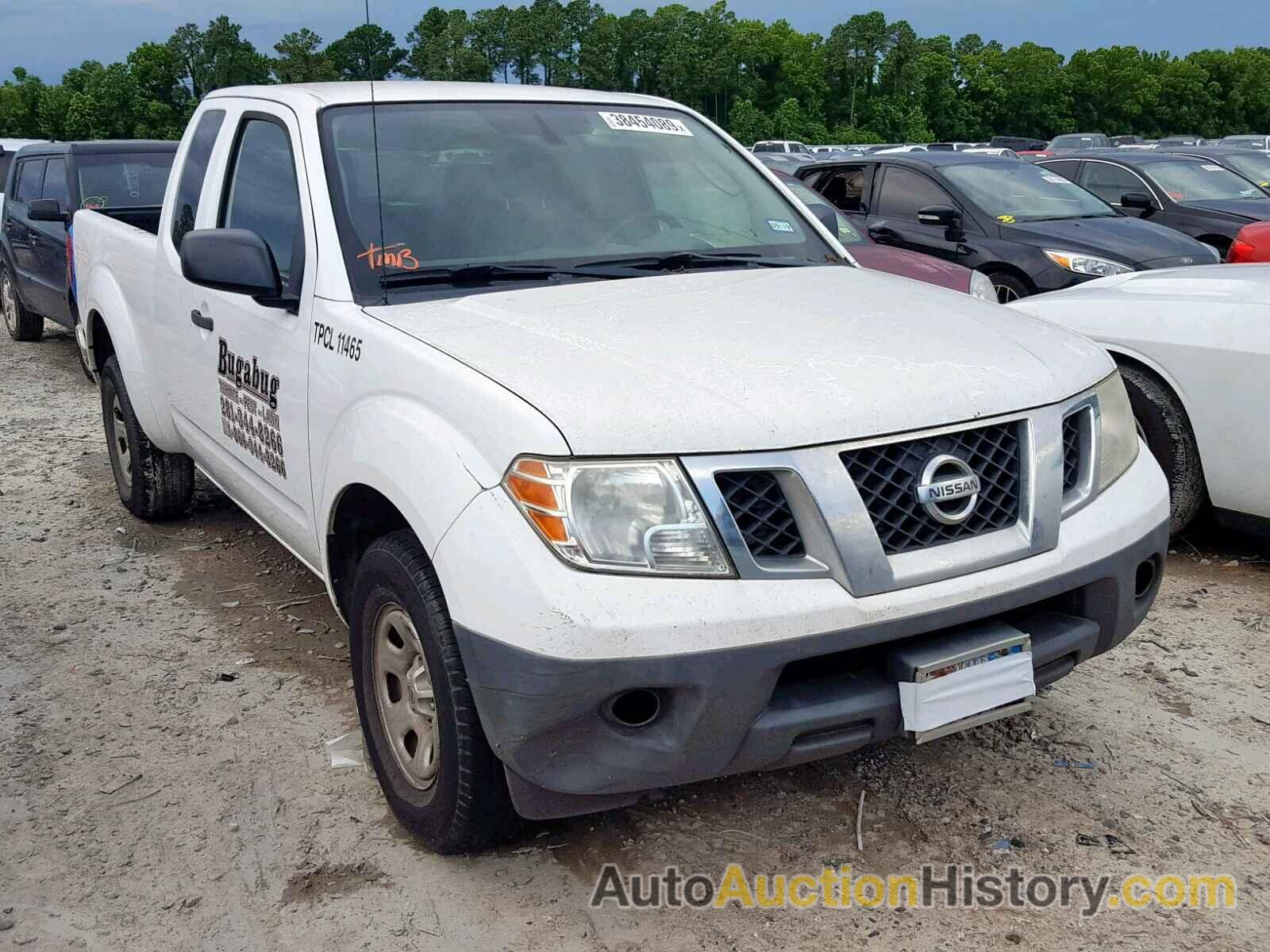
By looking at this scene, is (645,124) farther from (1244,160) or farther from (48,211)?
(1244,160)

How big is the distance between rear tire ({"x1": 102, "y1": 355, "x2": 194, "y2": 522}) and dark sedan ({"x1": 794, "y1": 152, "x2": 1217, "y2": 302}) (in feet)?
17.5

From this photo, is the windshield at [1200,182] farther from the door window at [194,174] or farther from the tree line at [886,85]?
the tree line at [886,85]

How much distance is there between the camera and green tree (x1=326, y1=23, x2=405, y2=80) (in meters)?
3.63

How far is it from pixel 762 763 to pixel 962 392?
2.87ft

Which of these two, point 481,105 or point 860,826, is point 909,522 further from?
point 481,105

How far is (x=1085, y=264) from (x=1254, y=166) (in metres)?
7.38

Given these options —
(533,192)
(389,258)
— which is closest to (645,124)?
(533,192)

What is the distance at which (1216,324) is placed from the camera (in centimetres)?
434

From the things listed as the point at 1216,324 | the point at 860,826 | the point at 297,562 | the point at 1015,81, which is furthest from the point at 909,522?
the point at 1015,81

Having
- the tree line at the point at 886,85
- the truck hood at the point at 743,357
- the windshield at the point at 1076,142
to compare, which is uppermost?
the tree line at the point at 886,85

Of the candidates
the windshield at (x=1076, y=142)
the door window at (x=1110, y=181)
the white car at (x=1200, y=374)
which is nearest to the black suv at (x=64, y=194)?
the white car at (x=1200, y=374)

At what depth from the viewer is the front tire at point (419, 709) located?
2475 mm

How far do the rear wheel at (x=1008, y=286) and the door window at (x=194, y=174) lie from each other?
5.84 meters

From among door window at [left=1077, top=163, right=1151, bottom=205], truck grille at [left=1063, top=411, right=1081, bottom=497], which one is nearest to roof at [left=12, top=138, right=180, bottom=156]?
truck grille at [left=1063, top=411, right=1081, bottom=497]
